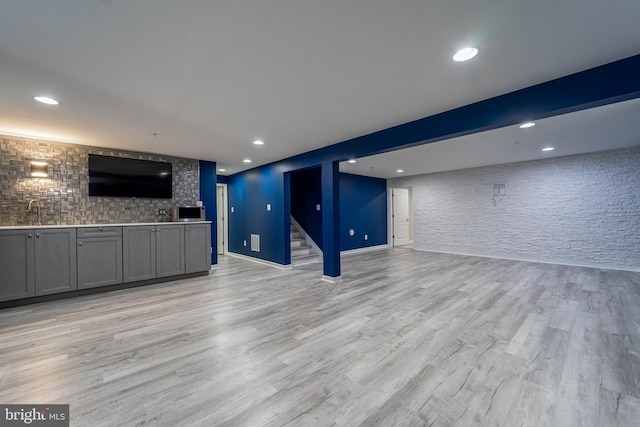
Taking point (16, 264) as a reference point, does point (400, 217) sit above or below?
above

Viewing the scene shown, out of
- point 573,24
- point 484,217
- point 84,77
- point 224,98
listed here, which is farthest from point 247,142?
point 484,217

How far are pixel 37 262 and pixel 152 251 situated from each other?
1278 mm

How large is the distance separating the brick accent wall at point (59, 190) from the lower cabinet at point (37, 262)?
0.78 m

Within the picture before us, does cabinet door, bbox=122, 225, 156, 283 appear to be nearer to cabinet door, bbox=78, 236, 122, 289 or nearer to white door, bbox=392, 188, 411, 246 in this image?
cabinet door, bbox=78, 236, 122, 289

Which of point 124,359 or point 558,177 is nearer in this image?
point 124,359

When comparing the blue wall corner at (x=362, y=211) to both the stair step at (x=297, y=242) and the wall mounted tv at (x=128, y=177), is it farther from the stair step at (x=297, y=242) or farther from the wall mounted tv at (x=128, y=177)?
the wall mounted tv at (x=128, y=177)

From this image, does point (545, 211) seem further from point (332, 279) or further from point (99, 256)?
point (99, 256)

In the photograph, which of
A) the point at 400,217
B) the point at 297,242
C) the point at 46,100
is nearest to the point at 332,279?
the point at 297,242

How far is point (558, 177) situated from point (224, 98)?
22.8 feet

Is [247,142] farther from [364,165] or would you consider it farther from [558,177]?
[558,177]

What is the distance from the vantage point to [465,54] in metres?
1.91

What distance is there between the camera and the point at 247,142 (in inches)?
162

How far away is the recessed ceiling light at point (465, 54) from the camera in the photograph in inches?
72.9

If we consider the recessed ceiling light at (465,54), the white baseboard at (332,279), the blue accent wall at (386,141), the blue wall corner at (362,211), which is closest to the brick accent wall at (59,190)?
the blue accent wall at (386,141)
